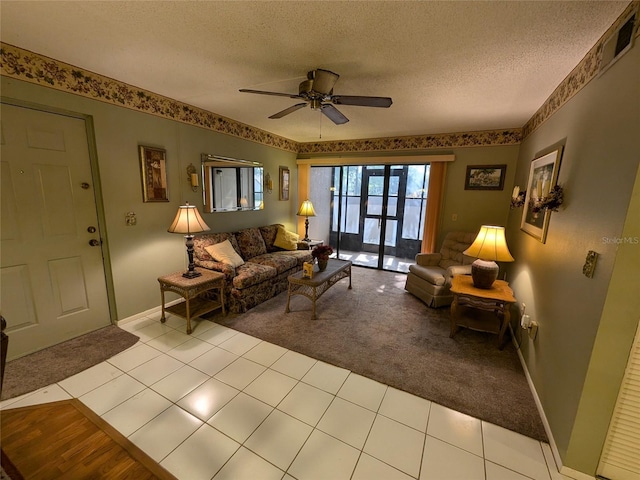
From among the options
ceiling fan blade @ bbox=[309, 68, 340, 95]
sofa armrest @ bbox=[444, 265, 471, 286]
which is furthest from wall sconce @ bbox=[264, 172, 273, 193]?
sofa armrest @ bbox=[444, 265, 471, 286]

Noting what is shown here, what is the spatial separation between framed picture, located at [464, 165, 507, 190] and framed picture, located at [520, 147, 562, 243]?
109 centimetres

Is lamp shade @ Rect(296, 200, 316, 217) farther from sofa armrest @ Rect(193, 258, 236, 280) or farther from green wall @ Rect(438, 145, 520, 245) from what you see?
green wall @ Rect(438, 145, 520, 245)

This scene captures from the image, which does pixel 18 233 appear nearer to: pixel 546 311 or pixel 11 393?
pixel 11 393

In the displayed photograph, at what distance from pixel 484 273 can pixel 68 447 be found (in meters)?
3.40

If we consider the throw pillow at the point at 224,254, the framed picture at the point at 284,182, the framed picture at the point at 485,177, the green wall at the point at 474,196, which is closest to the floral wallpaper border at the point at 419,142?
the green wall at the point at 474,196

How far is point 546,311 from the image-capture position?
1.94m

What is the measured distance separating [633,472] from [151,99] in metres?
4.63

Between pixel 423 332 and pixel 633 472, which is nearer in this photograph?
pixel 633 472

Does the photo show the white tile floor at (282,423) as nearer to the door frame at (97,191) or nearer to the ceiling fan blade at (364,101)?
the door frame at (97,191)

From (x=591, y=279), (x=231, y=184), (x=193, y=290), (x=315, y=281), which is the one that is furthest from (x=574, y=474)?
(x=231, y=184)

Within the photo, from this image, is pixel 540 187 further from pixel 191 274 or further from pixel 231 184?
pixel 231 184

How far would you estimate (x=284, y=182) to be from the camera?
16.7ft

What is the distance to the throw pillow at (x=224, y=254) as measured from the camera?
3245mm

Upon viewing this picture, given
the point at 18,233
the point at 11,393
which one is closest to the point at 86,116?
the point at 18,233
